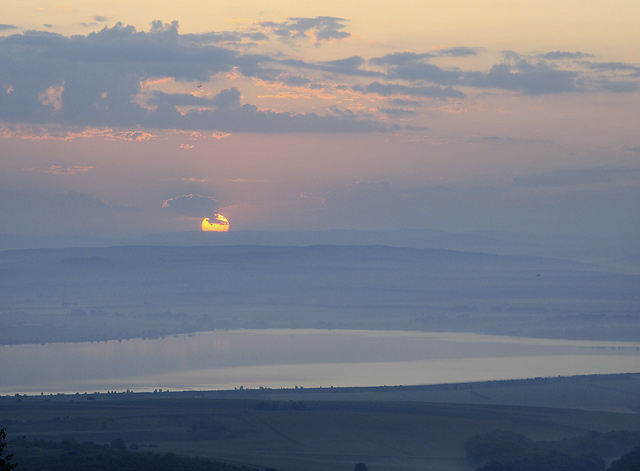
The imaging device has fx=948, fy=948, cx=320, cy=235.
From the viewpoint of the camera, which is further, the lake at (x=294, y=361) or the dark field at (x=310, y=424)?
the lake at (x=294, y=361)

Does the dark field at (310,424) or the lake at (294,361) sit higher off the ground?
the lake at (294,361)

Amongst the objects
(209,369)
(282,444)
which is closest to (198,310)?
(209,369)

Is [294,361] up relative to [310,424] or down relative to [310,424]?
up

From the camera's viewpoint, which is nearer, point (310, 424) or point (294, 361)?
point (310, 424)
